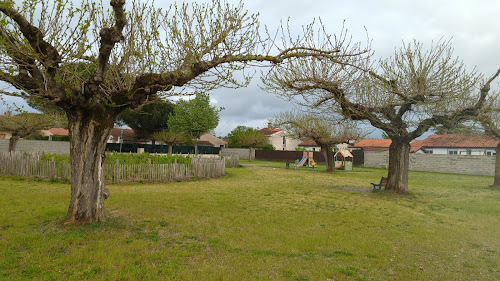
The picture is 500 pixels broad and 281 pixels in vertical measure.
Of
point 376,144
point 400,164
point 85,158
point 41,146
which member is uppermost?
point 376,144

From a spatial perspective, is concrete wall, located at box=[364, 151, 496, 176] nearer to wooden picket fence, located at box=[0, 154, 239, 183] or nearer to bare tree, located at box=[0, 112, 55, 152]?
wooden picket fence, located at box=[0, 154, 239, 183]

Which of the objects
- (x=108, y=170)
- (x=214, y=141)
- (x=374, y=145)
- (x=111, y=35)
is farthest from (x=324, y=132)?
(x=214, y=141)

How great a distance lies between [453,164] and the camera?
1192 inches

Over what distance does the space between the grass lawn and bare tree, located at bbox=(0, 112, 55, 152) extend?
15.3 metres

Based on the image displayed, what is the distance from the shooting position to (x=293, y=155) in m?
44.9

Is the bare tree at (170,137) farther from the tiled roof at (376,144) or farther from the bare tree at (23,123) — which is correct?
the tiled roof at (376,144)

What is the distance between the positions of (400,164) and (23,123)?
80.5 feet

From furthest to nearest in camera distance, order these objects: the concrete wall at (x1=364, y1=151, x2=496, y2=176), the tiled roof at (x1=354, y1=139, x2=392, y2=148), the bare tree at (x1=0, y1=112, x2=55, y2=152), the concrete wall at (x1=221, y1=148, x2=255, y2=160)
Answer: the tiled roof at (x1=354, y1=139, x2=392, y2=148) < the concrete wall at (x1=221, y1=148, x2=255, y2=160) < the concrete wall at (x1=364, y1=151, x2=496, y2=176) < the bare tree at (x1=0, y1=112, x2=55, y2=152)

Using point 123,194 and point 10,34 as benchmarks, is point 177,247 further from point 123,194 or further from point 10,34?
point 123,194

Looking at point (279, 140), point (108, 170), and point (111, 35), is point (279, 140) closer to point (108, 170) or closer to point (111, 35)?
point (108, 170)

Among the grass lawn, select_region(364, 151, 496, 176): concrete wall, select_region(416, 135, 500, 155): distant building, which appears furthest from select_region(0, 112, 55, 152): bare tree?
select_region(416, 135, 500, 155): distant building

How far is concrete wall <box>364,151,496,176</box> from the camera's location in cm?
2825

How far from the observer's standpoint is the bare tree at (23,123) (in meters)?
22.7

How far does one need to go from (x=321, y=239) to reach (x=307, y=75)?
5779 mm
